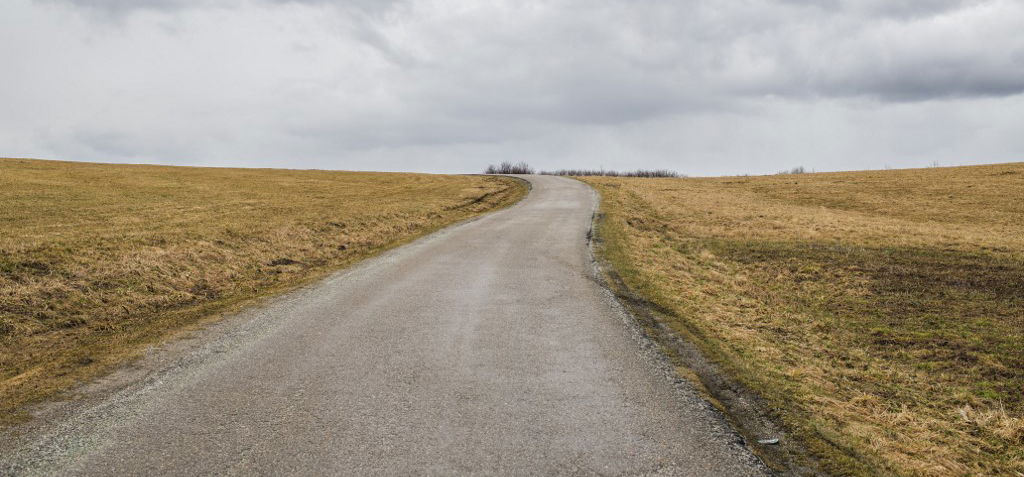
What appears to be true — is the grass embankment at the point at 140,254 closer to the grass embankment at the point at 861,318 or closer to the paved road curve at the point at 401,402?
the paved road curve at the point at 401,402

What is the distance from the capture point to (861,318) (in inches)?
484

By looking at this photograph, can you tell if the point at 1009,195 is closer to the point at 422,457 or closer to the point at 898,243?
the point at 898,243

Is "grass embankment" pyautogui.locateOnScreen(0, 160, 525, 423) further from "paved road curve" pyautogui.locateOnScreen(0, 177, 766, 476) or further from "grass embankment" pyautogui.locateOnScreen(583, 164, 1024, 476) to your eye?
"grass embankment" pyautogui.locateOnScreen(583, 164, 1024, 476)

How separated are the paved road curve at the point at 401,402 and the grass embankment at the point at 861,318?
1.44 metres

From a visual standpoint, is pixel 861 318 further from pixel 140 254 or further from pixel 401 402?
pixel 140 254

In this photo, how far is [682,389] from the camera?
23.1 ft

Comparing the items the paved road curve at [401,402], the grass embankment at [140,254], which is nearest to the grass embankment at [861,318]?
the paved road curve at [401,402]

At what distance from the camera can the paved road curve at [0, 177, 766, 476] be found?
5309 mm

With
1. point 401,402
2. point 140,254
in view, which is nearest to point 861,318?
point 401,402

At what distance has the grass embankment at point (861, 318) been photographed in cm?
646

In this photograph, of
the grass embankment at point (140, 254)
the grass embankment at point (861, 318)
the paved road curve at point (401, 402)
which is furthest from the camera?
the grass embankment at point (140, 254)

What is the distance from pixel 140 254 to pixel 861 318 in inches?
644

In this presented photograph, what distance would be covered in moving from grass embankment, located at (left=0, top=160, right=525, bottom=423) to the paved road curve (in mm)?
1510

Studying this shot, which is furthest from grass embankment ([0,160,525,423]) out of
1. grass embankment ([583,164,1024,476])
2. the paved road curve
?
grass embankment ([583,164,1024,476])
